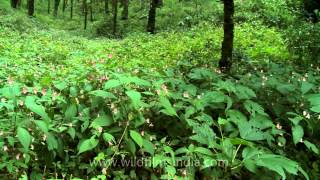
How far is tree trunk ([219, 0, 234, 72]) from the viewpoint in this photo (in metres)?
8.23

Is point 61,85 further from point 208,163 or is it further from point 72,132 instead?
point 208,163

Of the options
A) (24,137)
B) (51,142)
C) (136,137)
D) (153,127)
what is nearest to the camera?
(24,137)

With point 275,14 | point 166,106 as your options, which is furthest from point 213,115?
point 275,14

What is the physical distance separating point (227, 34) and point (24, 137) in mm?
6062

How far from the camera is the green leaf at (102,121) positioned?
389 centimetres

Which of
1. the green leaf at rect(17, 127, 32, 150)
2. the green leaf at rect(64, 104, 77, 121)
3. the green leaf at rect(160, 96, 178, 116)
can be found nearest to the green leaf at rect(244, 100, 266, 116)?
the green leaf at rect(160, 96, 178, 116)

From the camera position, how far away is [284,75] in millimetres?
6172

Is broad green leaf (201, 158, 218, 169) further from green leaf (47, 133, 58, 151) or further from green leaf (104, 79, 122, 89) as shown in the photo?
green leaf (47, 133, 58, 151)

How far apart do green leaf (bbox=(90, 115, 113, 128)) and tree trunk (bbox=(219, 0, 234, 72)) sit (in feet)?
15.8

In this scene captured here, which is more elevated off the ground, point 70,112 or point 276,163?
point 70,112

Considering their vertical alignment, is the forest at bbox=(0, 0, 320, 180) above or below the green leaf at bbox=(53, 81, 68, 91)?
below

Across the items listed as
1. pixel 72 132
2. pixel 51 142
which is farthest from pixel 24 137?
pixel 72 132

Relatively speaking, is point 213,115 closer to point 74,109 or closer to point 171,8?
point 74,109

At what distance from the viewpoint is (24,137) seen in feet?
11.0
